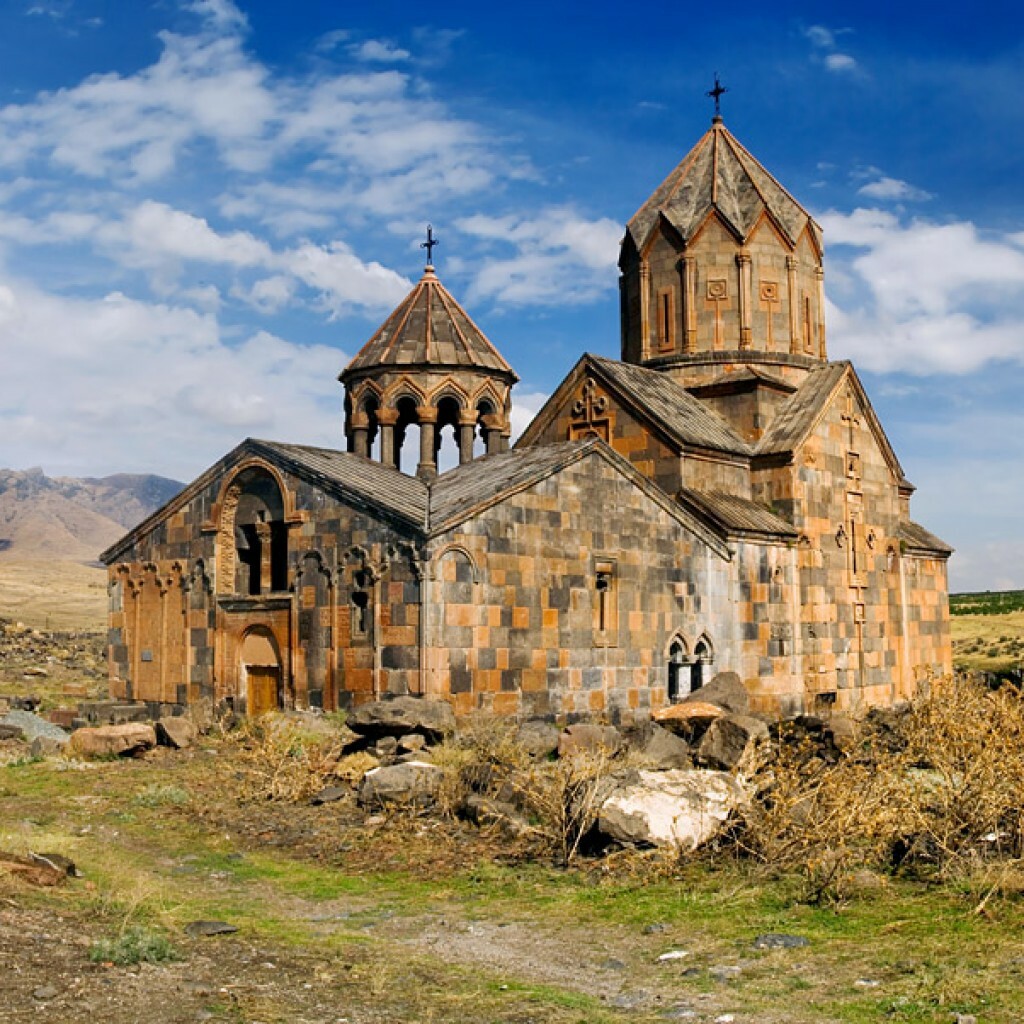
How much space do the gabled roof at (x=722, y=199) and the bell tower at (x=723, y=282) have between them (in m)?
0.02

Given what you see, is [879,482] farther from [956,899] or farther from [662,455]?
[956,899]

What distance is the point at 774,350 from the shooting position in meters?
19.0

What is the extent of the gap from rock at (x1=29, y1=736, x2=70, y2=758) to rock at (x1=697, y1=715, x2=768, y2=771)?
6.72 meters

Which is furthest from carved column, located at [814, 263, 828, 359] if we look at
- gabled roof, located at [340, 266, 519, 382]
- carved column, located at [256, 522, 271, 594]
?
carved column, located at [256, 522, 271, 594]

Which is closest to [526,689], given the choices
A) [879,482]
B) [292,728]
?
[292,728]

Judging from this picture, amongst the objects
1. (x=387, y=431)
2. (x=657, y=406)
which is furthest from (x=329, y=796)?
(x=387, y=431)

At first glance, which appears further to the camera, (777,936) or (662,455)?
(662,455)

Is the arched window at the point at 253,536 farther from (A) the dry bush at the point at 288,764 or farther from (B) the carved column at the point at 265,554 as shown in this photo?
(A) the dry bush at the point at 288,764

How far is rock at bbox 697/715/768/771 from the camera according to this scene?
9602mm

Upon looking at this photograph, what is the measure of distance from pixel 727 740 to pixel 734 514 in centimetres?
684

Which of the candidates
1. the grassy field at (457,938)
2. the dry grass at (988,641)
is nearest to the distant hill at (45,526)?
the dry grass at (988,641)

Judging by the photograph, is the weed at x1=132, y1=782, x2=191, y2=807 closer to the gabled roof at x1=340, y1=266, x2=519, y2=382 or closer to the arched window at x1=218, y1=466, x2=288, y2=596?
the arched window at x1=218, y1=466, x2=288, y2=596

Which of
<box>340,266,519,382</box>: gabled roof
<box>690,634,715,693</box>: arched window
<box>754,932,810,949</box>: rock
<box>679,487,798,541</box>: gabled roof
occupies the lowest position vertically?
<box>754,932,810,949</box>: rock

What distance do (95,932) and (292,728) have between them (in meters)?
6.19
